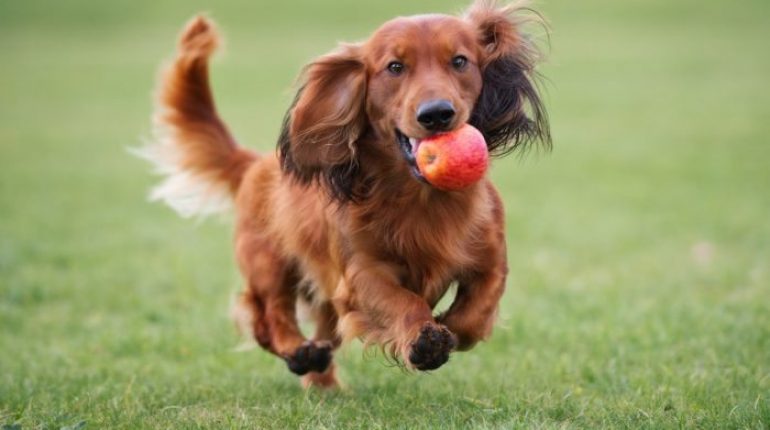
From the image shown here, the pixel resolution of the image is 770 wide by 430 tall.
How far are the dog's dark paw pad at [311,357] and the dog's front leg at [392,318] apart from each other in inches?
17.3

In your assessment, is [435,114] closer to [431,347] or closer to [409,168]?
[409,168]

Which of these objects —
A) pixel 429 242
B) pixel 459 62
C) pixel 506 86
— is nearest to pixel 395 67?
pixel 459 62

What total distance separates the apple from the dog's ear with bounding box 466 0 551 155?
0.39 metres

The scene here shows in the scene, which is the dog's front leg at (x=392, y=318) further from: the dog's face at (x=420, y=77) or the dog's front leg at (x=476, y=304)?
the dog's face at (x=420, y=77)

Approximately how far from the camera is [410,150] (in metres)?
4.18

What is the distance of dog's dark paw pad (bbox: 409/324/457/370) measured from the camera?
13.1 ft

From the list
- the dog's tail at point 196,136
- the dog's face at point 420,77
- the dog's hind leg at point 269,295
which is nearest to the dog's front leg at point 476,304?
the dog's face at point 420,77

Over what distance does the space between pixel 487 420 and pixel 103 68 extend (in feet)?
86.9

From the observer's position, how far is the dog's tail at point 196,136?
19.9ft

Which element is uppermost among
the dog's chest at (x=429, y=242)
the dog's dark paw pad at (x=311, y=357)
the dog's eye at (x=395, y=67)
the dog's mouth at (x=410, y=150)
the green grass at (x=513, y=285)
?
the dog's eye at (x=395, y=67)

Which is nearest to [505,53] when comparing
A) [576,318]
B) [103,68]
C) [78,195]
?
[576,318]

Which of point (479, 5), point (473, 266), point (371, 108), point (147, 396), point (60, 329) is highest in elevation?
point (479, 5)

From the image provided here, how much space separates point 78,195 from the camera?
525 inches

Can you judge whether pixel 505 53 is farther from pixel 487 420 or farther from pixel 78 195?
pixel 78 195
